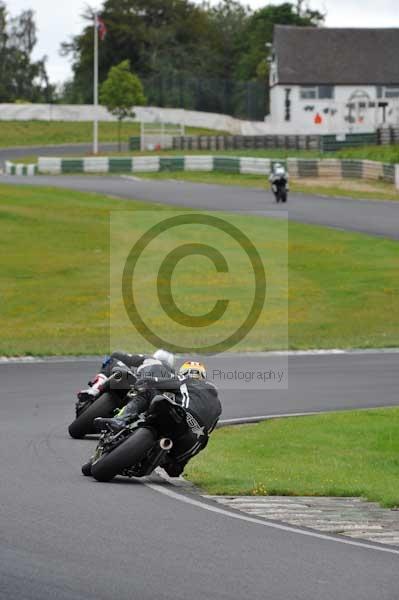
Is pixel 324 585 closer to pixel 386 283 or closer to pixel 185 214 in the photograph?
pixel 386 283

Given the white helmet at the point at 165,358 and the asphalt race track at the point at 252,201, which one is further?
the asphalt race track at the point at 252,201

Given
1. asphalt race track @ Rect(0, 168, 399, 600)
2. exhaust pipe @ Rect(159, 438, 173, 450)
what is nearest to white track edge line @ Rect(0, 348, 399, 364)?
asphalt race track @ Rect(0, 168, 399, 600)

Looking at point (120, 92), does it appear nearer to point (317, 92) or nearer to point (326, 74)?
point (317, 92)

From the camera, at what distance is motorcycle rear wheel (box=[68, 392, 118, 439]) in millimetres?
13594

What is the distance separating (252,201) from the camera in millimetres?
45219

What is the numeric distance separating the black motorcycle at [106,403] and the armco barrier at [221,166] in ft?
123

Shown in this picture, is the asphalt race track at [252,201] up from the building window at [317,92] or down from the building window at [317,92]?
down

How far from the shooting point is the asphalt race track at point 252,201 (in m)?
40.4

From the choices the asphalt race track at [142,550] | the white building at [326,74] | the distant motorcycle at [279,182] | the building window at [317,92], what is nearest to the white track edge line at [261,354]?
the asphalt race track at [142,550]

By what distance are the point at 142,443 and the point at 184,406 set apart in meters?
0.54

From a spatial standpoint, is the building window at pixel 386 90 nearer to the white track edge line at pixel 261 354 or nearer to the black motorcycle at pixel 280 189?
the black motorcycle at pixel 280 189

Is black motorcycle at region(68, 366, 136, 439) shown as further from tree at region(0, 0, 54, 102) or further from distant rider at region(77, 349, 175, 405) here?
tree at region(0, 0, 54, 102)

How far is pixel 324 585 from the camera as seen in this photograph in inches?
291

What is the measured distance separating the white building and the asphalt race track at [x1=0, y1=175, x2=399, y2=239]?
36.3 metres
